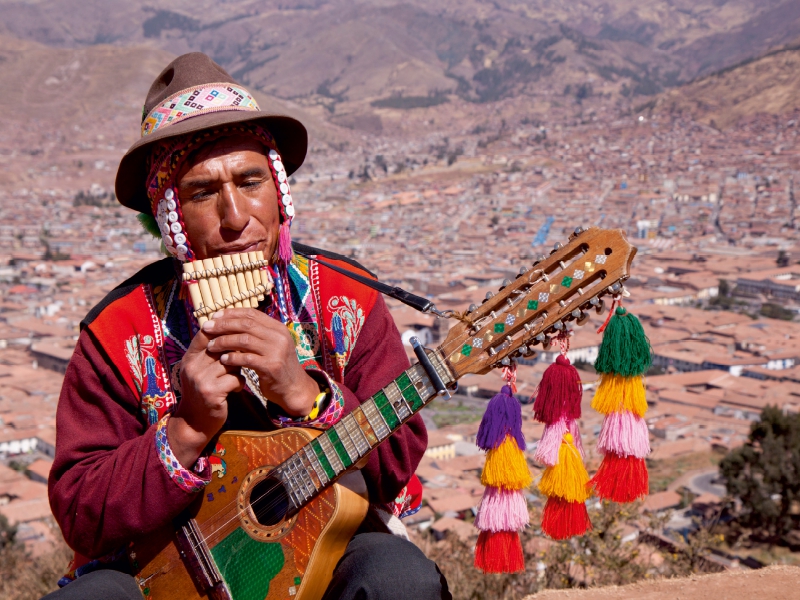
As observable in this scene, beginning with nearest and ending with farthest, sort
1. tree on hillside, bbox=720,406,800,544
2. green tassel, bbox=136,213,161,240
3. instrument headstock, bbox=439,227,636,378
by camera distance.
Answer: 1. instrument headstock, bbox=439,227,636,378
2. green tassel, bbox=136,213,161,240
3. tree on hillside, bbox=720,406,800,544

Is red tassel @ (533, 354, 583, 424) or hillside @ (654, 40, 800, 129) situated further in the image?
hillside @ (654, 40, 800, 129)

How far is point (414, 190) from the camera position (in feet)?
205

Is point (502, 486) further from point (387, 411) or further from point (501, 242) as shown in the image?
point (501, 242)

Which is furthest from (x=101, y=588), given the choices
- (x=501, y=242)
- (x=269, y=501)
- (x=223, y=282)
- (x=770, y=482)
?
(x=501, y=242)

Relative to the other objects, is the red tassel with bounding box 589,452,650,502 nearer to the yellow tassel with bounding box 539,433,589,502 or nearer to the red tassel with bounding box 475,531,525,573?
the yellow tassel with bounding box 539,433,589,502

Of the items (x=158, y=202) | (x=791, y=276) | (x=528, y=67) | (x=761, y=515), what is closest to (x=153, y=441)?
(x=158, y=202)

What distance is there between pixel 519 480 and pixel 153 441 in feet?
2.08

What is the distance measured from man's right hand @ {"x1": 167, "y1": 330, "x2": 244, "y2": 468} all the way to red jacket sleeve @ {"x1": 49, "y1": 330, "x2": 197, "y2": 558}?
5 cm

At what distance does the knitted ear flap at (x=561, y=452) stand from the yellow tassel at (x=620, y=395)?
5 cm

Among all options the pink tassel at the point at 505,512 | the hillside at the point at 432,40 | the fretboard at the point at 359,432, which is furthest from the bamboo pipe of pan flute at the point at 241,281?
the hillside at the point at 432,40

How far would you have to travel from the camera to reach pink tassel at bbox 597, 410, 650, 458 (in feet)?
4.47

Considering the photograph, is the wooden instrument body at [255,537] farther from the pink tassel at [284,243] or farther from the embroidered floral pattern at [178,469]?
the pink tassel at [284,243]

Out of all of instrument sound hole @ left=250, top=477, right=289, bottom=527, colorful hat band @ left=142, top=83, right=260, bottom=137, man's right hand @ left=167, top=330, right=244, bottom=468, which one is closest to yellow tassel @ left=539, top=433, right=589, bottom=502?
instrument sound hole @ left=250, top=477, right=289, bottom=527

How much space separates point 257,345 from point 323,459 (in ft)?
0.69
